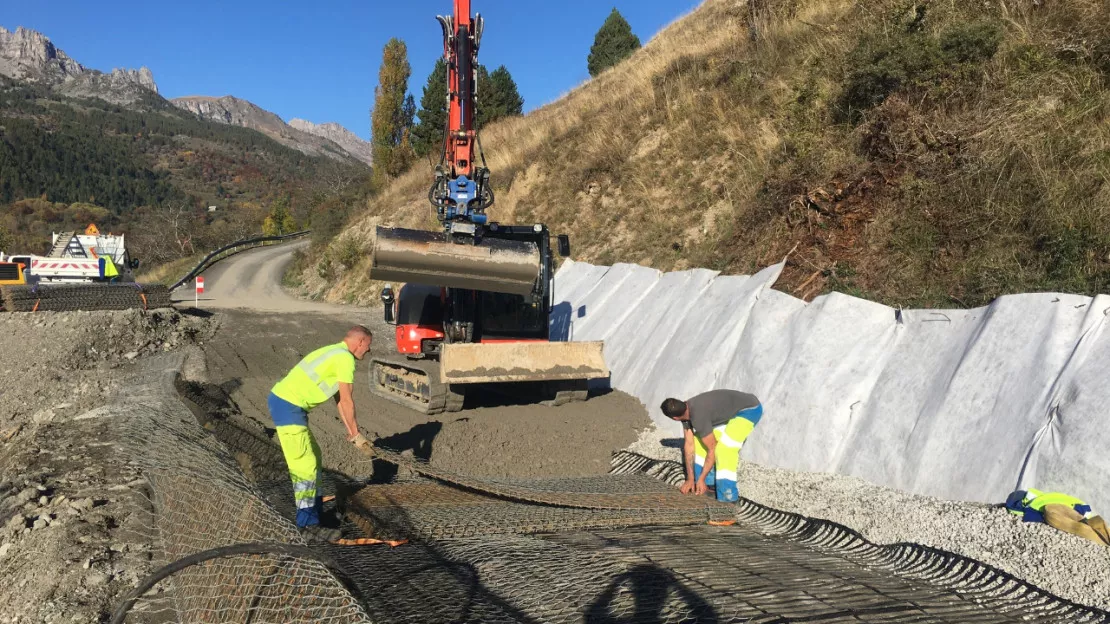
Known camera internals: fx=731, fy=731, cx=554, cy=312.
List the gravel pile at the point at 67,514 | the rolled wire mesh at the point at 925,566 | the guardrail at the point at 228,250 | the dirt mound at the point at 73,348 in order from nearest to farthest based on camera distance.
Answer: the rolled wire mesh at the point at 925,566 < the gravel pile at the point at 67,514 < the dirt mound at the point at 73,348 < the guardrail at the point at 228,250

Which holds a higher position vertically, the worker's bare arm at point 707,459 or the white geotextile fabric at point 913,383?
the white geotextile fabric at point 913,383

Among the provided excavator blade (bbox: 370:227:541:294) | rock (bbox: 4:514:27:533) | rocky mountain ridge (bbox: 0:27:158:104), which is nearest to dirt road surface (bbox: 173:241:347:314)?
excavator blade (bbox: 370:227:541:294)

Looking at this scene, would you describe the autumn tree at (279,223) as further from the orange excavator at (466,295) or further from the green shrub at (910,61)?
the green shrub at (910,61)

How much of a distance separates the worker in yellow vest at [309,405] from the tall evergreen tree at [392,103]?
121 ft

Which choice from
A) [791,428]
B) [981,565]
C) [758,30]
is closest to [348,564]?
[981,565]

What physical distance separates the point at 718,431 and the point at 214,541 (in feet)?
14.0

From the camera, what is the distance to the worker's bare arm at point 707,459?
246 inches

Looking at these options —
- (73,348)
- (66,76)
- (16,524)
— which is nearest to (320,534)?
(16,524)

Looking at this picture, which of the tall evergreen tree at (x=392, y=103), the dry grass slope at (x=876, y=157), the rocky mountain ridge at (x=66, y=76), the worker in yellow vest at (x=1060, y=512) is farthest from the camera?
the rocky mountain ridge at (x=66, y=76)

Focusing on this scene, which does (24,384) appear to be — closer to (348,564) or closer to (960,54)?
(348,564)

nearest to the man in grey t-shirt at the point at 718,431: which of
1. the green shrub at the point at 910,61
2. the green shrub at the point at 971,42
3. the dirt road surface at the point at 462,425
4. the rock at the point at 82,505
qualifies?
the dirt road surface at the point at 462,425

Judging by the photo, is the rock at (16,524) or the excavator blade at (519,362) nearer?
the rock at (16,524)

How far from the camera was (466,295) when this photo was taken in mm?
10141

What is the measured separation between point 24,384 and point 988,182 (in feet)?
45.8
